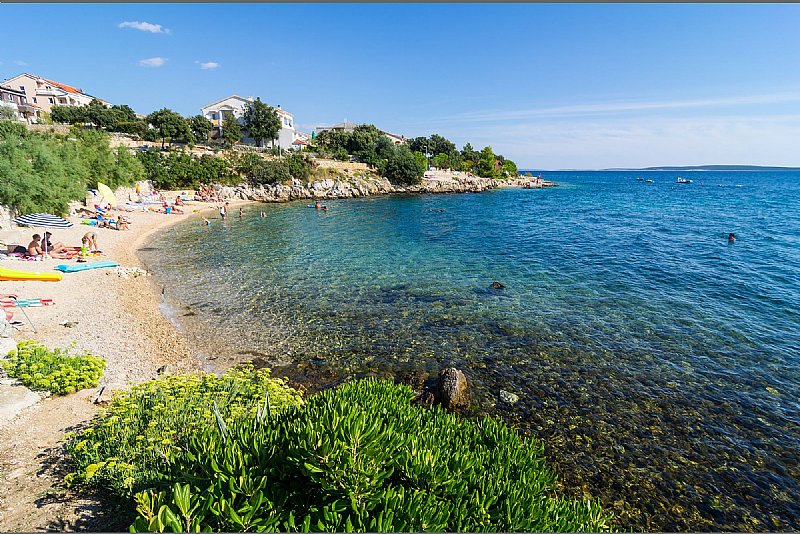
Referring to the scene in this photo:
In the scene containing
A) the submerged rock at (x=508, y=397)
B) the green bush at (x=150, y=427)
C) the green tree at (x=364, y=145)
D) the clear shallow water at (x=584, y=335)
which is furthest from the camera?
the green tree at (x=364, y=145)

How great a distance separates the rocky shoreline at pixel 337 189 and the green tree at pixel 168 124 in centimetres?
2256

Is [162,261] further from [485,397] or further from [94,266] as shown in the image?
[485,397]

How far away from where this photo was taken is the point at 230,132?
84.3 metres

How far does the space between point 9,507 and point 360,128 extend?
10581 centimetres

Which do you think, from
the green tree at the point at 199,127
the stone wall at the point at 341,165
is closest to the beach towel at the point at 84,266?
the stone wall at the point at 341,165

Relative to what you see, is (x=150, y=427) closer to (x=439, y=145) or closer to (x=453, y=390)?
(x=453, y=390)

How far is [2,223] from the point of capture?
28.3m

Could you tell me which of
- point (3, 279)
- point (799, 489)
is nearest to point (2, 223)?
point (3, 279)

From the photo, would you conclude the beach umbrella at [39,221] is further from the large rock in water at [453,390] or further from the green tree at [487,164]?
the green tree at [487,164]

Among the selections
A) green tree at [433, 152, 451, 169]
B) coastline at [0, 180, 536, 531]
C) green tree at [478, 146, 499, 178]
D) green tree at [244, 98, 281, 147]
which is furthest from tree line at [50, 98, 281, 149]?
green tree at [478, 146, 499, 178]

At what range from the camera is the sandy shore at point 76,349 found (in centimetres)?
644

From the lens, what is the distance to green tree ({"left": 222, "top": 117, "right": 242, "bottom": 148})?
83.8 metres

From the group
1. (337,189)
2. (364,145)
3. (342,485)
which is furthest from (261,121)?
(342,485)

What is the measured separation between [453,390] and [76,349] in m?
13.2
